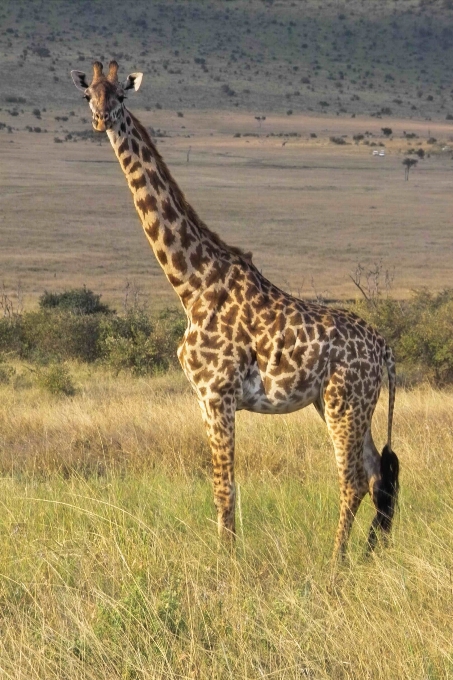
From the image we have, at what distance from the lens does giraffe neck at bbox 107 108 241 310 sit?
6242mm

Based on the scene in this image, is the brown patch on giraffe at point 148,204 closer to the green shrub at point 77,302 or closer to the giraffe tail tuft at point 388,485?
the giraffe tail tuft at point 388,485

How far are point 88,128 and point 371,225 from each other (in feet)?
126

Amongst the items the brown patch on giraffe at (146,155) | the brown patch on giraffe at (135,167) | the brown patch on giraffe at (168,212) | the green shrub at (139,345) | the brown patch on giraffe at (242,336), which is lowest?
the green shrub at (139,345)

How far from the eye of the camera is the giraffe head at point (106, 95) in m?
5.94

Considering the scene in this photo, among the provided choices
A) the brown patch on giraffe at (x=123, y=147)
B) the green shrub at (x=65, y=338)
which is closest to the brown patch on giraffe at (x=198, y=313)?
the brown patch on giraffe at (x=123, y=147)

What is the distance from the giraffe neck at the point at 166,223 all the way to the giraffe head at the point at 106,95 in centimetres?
18

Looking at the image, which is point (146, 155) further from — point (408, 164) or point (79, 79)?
point (408, 164)

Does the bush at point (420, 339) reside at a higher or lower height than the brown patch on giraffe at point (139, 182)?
lower

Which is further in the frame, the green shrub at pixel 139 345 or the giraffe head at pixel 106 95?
the green shrub at pixel 139 345

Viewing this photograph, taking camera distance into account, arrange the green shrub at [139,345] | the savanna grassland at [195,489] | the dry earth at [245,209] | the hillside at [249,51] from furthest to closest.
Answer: the hillside at [249,51] < the dry earth at [245,209] < the green shrub at [139,345] < the savanna grassland at [195,489]

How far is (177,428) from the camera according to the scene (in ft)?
29.6

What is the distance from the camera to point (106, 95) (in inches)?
234

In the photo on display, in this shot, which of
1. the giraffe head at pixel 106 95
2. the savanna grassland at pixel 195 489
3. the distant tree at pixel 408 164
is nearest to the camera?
the savanna grassland at pixel 195 489

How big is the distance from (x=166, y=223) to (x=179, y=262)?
24 cm
